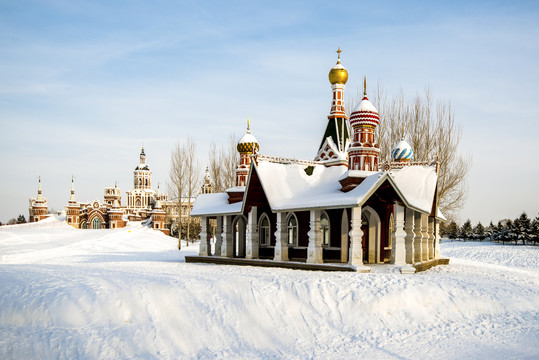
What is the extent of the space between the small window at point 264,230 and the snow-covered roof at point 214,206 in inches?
50.9

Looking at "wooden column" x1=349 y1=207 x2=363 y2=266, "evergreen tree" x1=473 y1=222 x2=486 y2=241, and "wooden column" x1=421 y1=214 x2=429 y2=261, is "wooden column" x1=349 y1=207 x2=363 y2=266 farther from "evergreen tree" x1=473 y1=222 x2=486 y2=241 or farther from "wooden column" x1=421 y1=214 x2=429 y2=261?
"evergreen tree" x1=473 y1=222 x2=486 y2=241

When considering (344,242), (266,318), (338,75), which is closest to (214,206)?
(344,242)

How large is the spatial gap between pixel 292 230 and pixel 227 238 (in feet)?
14.3

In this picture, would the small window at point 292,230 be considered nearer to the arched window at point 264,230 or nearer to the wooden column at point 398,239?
the arched window at point 264,230

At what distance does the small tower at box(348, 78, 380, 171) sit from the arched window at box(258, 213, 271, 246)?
526cm

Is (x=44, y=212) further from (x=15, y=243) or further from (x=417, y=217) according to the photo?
(x=417, y=217)

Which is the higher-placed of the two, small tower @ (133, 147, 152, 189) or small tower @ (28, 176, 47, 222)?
small tower @ (133, 147, 152, 189)

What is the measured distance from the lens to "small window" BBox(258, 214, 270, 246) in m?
22.3

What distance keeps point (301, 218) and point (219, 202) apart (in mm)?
6052

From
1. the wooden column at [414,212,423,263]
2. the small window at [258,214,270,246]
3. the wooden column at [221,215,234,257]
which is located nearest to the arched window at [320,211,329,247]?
the small window at [258,214,270,246]

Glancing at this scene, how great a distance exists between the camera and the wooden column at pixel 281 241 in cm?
1966

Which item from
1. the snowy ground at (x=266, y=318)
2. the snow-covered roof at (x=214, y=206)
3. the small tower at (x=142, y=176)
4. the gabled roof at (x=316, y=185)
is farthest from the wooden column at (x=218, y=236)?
the small tower at (x=142, y=176)

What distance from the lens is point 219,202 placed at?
25.0 metres

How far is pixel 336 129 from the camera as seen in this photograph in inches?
931
